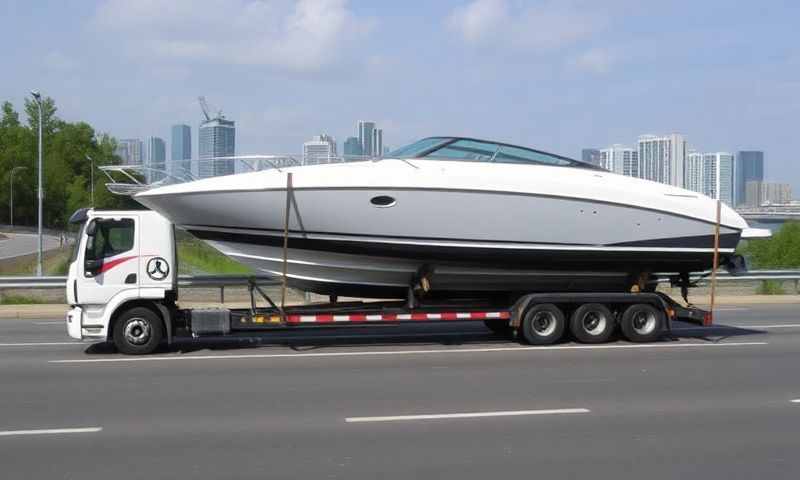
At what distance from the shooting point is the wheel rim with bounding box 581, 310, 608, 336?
1373cm

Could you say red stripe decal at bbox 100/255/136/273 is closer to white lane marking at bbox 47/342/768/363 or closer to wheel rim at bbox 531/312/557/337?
white lane marking at bbox 47/342/768/363

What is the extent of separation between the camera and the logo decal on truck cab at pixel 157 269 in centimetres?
1225

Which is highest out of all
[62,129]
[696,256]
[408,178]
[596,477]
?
[62,129]

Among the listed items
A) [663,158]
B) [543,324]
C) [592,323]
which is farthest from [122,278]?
[663,158]

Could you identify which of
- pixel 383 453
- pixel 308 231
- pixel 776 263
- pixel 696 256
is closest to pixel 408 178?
pixel 308 231

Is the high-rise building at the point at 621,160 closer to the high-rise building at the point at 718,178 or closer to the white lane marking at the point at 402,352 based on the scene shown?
the high-rise building at the point at 718,178

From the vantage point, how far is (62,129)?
98.2 meters

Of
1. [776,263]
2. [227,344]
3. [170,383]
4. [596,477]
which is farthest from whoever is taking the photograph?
[776,263]

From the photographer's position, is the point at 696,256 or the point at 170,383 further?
the point at 696,256

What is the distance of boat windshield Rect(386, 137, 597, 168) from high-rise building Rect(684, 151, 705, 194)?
10.9 ft

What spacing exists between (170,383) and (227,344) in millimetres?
3594

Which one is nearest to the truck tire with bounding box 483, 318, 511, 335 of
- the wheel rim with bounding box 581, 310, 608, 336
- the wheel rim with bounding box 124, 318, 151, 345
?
the wheel rim with bounding box 581, 310, 608, 336

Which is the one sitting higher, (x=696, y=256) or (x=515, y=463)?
(x=696, y=256)

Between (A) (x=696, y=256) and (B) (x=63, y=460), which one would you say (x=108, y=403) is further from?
(A) (x=696, y=256)
